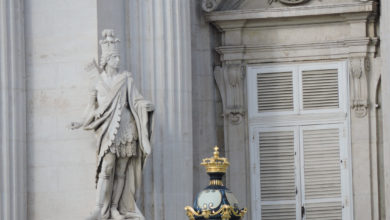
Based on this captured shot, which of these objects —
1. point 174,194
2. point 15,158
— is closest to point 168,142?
point 174,194

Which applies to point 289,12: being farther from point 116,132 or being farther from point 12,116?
point 12,116

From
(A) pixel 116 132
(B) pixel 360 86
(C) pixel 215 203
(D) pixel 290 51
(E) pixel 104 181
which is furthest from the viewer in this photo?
(D) pixel 290 51

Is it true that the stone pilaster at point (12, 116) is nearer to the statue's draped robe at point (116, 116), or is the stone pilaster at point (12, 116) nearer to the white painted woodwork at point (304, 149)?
the statue's draped robe at point (116, 116)

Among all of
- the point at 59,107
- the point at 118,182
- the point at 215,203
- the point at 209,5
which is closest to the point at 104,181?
the point at 118,182

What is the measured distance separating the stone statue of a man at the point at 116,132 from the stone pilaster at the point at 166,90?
0.60m

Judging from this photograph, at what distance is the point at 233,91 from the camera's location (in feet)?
80.3

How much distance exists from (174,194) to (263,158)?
2288 mm

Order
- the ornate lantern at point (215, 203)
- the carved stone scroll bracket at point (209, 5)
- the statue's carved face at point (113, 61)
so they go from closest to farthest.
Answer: the ornate lantern at point (215, 203) < the statue's carved face at point (113, 61) < the carved stone scroll bracket at point (209, 5)

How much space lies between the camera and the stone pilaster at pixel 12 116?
2220 centimetres

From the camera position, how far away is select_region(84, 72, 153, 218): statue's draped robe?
2166 cm

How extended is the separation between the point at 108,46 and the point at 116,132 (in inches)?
47.2

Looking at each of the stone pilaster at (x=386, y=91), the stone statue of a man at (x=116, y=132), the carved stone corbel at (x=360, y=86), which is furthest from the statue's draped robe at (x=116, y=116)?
the carved stone corbel at (x=360, y=86)

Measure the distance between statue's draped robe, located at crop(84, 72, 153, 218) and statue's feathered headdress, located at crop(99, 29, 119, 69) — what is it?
29cm

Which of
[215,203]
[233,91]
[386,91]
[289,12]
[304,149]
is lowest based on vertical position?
[215,203]
